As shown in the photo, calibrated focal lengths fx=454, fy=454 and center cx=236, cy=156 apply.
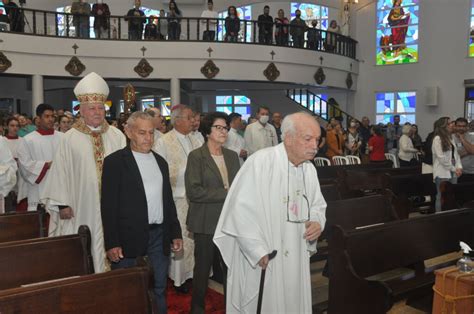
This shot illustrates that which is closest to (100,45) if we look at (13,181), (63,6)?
(63,6)

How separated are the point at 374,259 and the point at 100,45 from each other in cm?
1264

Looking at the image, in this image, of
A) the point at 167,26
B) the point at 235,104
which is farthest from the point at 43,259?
→ the point at 235,104

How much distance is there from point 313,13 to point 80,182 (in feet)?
62.1

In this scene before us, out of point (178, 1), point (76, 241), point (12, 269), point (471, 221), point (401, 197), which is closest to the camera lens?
point (12, 269)

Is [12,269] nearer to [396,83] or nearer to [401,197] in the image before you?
[401,197]

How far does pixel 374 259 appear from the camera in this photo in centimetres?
347

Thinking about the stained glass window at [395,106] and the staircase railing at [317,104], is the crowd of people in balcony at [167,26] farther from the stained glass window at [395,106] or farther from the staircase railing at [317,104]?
the stained glass window at [395,106]

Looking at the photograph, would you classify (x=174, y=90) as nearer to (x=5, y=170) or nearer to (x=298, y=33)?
(x=298, y=33)


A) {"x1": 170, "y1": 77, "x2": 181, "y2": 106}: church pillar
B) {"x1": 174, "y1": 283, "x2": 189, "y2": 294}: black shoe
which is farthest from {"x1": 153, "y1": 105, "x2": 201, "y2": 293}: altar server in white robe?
{"x1": 170, "y1": 77, "x2": 181, "y2": 106}: church pillar

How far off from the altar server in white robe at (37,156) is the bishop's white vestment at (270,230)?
3279mm

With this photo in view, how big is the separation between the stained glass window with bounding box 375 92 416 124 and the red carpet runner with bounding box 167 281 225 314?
15309mm

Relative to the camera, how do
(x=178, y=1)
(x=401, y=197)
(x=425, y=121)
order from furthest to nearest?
(x=178, y=1), (x=425, y=121), (x=401, y=197)

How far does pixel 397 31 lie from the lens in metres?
18.0

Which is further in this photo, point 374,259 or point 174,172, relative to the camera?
point 174,172
